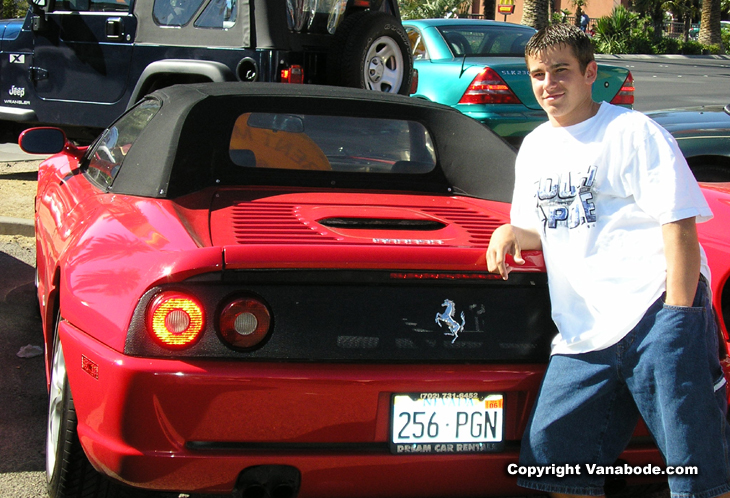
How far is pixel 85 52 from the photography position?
7719 millimetres

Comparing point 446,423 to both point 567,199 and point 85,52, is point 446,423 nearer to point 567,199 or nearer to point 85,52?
point 567,199

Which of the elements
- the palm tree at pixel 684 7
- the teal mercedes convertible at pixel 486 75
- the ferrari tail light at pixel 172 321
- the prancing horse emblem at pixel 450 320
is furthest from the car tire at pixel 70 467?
the palm tree at pixel 684 7

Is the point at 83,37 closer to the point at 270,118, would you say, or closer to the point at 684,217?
the point at 270,118

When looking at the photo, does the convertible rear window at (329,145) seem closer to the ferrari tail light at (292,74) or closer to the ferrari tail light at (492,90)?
the ferrari tail light at (292,74)

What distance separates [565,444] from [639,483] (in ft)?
1.25

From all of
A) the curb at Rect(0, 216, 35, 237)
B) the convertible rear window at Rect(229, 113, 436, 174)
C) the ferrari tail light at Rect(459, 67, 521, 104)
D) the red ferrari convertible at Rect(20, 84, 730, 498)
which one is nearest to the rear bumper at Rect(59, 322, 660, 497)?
the red ferrari convertible at Rect(20, 84, 730, 498)

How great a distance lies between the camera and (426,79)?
8680 mm

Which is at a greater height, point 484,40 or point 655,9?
point 655,9

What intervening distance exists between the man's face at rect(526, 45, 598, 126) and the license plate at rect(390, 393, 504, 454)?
837mm

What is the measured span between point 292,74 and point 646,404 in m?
5.21

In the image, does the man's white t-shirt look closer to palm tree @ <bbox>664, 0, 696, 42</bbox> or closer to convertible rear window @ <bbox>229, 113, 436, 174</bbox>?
convertible rear window @ <bbox>229, 113, 436, 174</bbox>

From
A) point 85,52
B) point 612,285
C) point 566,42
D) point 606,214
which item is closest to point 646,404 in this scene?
point 612,285

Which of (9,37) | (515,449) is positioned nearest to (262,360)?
(515,449)

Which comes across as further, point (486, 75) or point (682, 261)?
point (486, 75)
